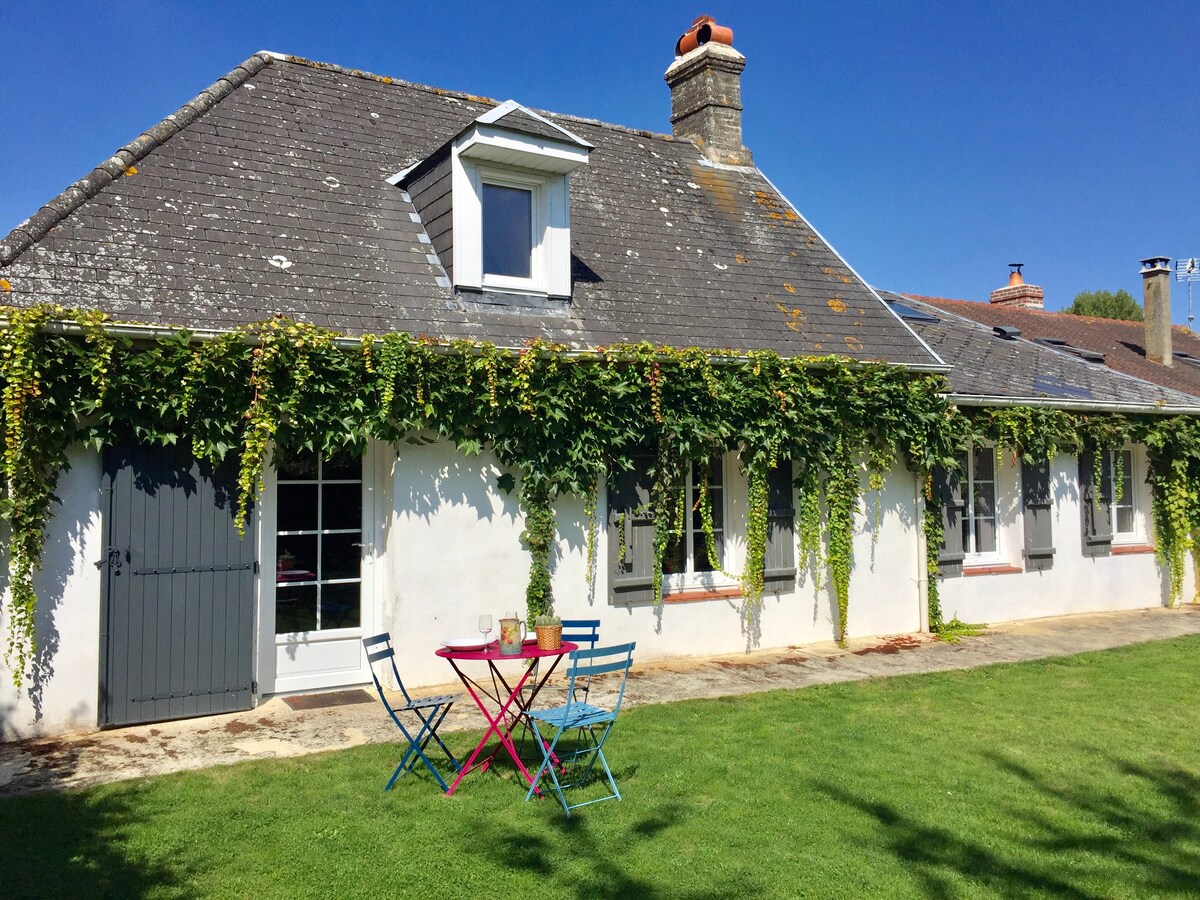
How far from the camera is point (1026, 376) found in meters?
13.4

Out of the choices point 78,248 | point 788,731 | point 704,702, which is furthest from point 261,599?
point 788,731

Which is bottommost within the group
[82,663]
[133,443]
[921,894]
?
[921,894]

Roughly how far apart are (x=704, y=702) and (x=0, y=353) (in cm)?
600

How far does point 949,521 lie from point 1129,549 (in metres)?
3.83

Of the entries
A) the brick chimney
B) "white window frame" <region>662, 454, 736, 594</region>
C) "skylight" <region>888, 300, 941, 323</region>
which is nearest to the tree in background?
the brick chimney

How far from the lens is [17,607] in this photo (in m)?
6.74

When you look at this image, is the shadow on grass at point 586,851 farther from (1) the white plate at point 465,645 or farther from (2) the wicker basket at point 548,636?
(1) the white plate at point 465,645

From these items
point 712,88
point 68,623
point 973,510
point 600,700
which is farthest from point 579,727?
point 712,88

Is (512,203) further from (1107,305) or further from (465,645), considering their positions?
(1107,305)

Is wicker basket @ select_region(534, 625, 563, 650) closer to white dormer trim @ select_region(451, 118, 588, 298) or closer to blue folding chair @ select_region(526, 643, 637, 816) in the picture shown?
blue folding chair @ select_region(526, 643, 637, 816)

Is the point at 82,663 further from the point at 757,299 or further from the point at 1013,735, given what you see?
the point at 757,299

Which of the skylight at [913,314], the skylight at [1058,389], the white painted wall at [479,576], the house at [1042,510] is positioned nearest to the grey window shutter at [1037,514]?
the house at [1042,510]

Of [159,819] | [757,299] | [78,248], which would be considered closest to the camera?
[159,819]

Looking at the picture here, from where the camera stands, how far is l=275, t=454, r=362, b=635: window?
8.11 m
